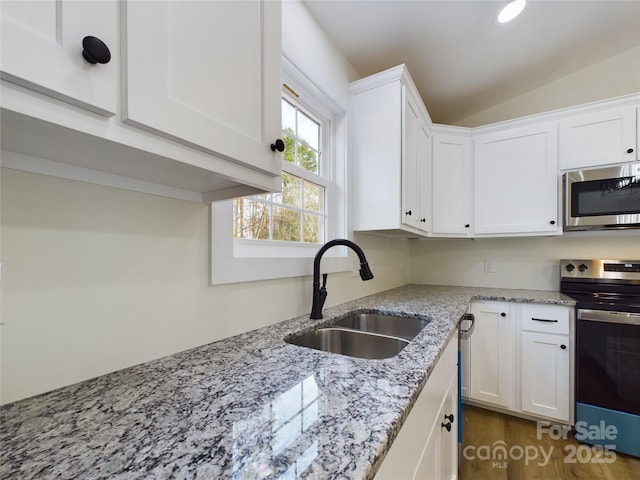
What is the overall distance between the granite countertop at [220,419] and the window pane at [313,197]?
996mm

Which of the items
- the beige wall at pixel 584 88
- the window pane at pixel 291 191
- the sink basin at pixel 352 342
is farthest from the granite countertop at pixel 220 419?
the beige wall at pixel 584 88

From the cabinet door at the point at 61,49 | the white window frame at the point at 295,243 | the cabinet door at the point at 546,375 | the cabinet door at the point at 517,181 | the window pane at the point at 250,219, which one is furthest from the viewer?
the cabinet door at the point at 517,181

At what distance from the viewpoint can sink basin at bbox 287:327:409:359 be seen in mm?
1178

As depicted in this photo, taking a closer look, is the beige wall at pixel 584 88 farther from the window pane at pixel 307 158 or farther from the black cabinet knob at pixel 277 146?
the black cabinet knob at pixel 277 146

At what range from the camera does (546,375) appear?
1924 mm

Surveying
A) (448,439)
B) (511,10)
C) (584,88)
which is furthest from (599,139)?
(448,439)

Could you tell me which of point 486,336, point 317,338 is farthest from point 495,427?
point 317,338

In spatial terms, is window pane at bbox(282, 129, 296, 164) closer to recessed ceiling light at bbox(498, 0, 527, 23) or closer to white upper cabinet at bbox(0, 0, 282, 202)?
white upper cabinet at bbox(0, 0, 282, 202)

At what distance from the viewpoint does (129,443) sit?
465 millimetres

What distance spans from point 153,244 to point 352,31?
5.43 feet

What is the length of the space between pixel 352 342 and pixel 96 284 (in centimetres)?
97

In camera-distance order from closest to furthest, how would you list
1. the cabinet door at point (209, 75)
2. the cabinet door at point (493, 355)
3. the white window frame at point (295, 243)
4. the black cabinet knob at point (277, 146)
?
the cabinet door at point (209, 75) < the black cabinet knob at point (277, 146) < the white window frame at point (295, 243) < the cabinet door at point (493, 355)

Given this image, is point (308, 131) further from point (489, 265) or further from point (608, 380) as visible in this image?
point (608, 380)

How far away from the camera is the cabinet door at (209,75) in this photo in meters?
0.49
